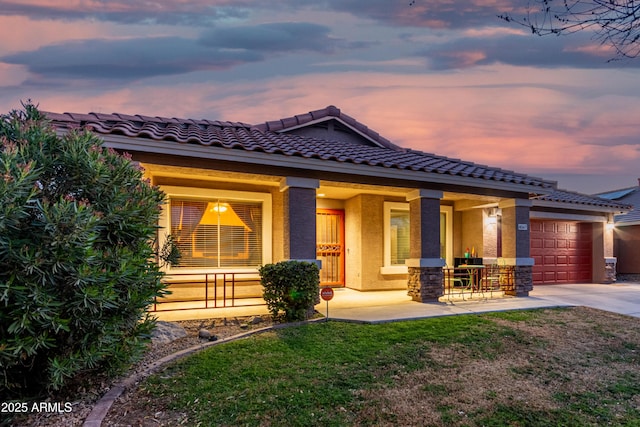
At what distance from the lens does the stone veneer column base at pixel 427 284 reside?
880cm

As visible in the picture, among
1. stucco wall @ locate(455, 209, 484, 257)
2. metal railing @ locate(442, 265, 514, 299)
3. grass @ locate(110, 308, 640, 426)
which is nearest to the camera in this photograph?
grass @ locate(110, 308, 640, 426)

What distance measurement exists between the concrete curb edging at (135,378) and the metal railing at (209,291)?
233 cm

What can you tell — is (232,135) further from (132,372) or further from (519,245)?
(519,245)

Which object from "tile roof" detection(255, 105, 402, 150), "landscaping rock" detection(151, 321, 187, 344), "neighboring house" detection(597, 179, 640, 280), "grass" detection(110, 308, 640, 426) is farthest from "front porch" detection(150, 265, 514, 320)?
"neighboring house" detection(597, 179, 640, 280)

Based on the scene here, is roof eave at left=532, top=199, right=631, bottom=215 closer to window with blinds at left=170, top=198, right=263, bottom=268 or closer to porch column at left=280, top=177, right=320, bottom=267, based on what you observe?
porch column at left=280, top=177, right=320, bottom=267

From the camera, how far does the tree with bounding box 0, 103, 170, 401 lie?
9.27 ft

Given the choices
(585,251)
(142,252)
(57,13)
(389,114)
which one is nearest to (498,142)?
(389,114)

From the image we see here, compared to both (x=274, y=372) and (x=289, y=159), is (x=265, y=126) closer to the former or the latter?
(x=289, y=159)

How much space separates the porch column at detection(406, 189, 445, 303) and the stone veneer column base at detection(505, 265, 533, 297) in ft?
8.41

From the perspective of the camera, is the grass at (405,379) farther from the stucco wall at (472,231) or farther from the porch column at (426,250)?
the stucco wall at (472,231)

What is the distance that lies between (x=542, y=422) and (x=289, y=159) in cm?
572

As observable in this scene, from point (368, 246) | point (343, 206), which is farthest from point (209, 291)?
point (343, 206)

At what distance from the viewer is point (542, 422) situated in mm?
3383

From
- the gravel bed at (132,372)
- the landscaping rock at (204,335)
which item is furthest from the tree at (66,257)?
the landscaping rock at (204,335)
